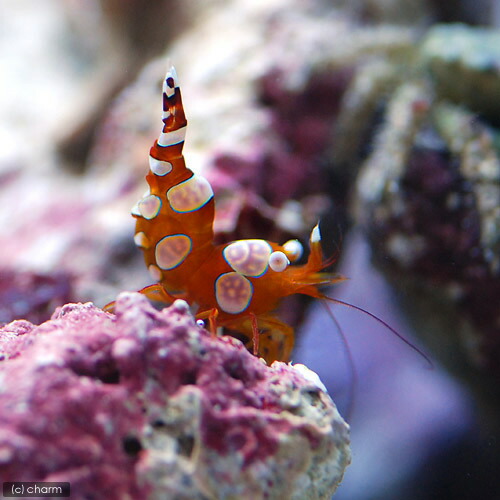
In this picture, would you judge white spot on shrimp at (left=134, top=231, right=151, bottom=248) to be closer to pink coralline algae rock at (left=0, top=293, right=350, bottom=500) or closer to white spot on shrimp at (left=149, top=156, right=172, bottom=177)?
white spot on shrimp at (left=149, top=156, right=172, bottom=177)

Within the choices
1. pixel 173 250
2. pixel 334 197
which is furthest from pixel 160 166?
pixel 334 197

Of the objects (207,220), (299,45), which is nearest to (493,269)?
(207,220)

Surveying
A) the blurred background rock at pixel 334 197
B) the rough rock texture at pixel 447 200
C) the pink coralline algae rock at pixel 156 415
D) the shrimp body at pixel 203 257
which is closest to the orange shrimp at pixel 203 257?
the shrimp body at pixel 203 257

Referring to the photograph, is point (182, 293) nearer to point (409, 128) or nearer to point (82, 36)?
point (409, 128)

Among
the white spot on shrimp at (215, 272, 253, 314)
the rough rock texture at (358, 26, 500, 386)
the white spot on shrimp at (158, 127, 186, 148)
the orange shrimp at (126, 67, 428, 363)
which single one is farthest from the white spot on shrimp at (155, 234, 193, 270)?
the rough rock texture at (358, 26, 500, 386)

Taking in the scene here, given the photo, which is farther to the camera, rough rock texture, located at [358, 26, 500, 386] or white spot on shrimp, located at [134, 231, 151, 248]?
rough rock texture, located at [358, 26, 500, 386]

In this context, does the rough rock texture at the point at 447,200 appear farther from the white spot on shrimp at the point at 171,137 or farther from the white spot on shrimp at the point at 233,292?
the white spot on shrimp at the point at 171,137

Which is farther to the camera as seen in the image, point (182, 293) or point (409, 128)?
point (409, 128)
